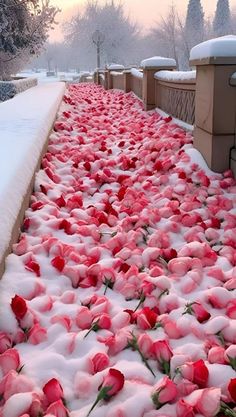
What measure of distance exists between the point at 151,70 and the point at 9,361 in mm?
7768

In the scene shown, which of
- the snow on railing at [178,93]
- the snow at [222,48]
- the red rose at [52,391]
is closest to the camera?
the red rose at [52,391]

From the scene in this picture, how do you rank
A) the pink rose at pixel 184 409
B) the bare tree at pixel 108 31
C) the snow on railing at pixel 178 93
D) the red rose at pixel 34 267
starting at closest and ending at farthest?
1. the pink rose at pixel 184 409
2. the red rose at pixel 34 267
3. the snow on railing at pixel 178 93
4. the bare tree at pixel 108 31

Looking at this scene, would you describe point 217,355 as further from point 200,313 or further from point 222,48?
point 222,48

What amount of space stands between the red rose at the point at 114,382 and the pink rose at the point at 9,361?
375mm

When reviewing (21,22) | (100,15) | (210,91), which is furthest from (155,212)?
(100,15)

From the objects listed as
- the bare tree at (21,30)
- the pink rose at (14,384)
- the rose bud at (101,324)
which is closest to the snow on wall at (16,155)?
the rose bud at (101,324)

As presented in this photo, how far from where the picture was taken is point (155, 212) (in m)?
3.59

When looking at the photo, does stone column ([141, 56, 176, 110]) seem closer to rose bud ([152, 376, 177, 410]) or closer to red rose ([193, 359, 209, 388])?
red rose ([193, 359, 209, 388])

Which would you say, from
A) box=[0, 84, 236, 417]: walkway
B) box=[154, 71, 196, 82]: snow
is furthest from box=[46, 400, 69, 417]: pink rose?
box=[154, 71, 196, 82]: snow

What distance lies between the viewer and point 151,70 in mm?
8836

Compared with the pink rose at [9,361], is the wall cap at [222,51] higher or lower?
higher

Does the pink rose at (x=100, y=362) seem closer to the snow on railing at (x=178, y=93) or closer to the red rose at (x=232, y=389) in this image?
the red rose at (x=232, y=389)

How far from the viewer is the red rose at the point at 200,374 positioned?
1.80m

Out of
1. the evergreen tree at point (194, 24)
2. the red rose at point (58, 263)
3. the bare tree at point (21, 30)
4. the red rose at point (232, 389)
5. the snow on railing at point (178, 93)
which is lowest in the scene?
the red rose at point (232, 389)
